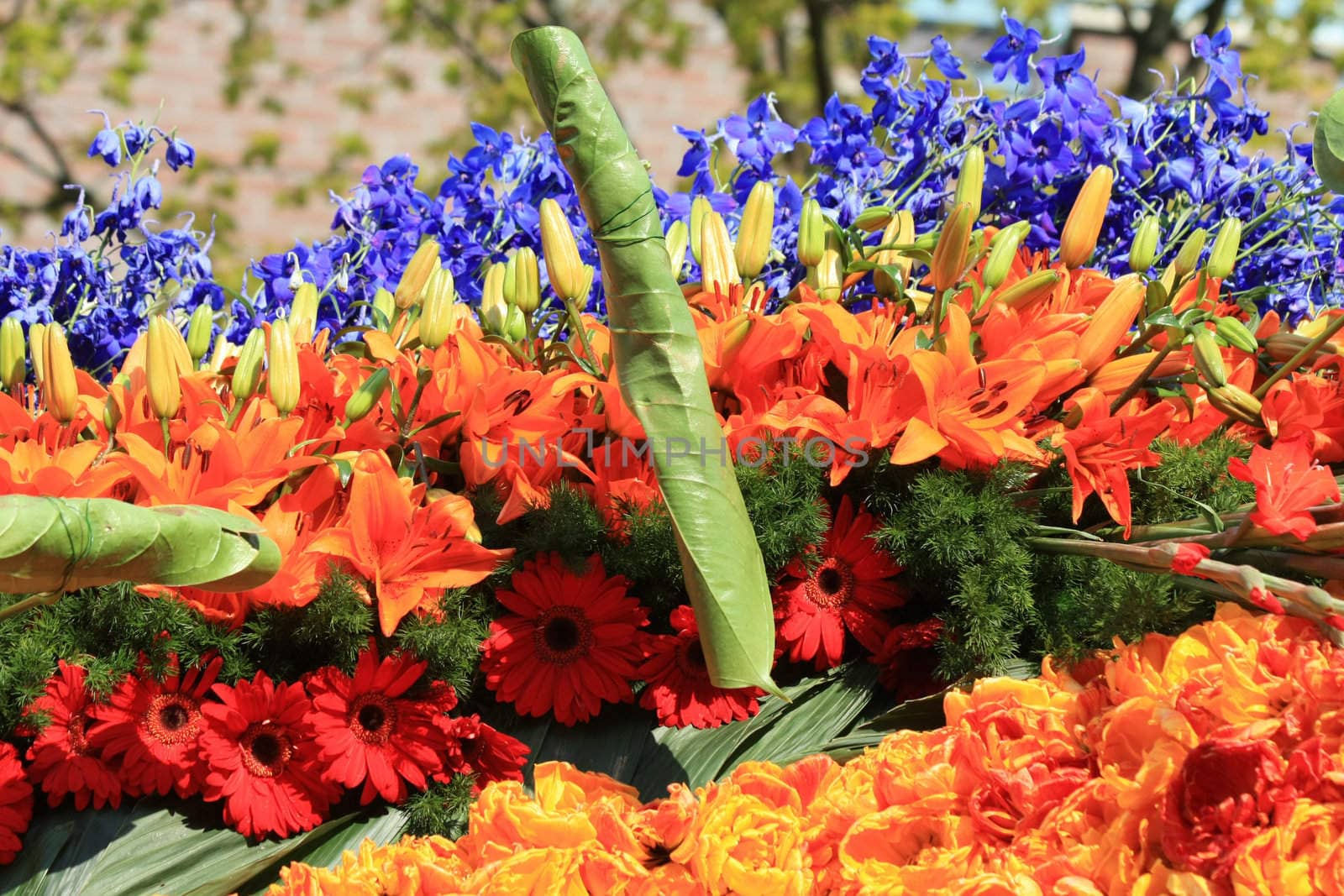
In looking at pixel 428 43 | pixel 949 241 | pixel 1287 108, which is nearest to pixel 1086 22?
pixel 1287 108

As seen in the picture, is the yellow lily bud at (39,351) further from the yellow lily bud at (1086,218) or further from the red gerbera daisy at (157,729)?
the yellow lily bud at (1086,218)

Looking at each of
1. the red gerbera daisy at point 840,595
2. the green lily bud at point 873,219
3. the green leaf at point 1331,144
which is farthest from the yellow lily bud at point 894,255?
the green leaf at point 1331,144

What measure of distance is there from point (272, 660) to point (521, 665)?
0.17 metres

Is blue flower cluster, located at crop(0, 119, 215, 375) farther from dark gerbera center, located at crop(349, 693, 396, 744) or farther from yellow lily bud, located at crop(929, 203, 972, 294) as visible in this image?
yellow lily bud, located at crop(929, 203, 972, 294)

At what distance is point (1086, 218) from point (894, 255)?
0.57 ft

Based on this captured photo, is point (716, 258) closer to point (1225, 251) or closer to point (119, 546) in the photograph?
point (1225, 251)

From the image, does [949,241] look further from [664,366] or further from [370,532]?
[370,532]

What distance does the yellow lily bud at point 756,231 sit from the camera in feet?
3.37

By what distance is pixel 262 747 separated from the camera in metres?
0.88

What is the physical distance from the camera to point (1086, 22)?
6281 mm

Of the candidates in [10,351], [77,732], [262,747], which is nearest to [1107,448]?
[262,747]

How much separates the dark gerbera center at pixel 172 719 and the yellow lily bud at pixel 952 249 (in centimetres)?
60

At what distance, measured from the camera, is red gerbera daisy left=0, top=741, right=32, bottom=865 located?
2.85 ft

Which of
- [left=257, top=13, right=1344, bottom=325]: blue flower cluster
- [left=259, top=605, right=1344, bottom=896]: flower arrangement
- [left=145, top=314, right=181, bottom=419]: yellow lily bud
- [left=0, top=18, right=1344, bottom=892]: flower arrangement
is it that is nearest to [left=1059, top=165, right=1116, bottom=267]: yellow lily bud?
[left=0, top=18, right=1344, bottom=892]: flower arrangement
